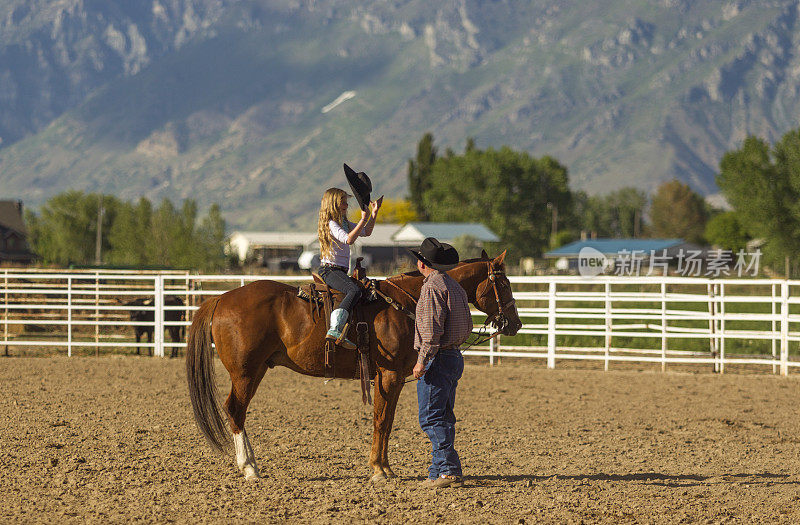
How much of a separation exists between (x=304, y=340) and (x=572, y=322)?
15.6 metres

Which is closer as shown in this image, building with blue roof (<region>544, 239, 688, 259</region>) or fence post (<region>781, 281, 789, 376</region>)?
fence post (<region>781, 281, 789, 376</region>)

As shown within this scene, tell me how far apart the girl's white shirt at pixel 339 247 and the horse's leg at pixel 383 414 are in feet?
2.90

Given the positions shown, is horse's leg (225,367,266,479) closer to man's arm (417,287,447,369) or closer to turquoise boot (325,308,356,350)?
turquoise boot (325,308,356,350)

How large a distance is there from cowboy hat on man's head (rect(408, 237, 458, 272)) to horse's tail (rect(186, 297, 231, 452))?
5.78 feet

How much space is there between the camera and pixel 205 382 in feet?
23.6

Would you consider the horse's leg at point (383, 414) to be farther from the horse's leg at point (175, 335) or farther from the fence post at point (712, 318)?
the horse's leg at point (175, 335)

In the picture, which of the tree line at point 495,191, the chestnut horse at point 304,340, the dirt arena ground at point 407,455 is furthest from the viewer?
the tree line at point 495,191

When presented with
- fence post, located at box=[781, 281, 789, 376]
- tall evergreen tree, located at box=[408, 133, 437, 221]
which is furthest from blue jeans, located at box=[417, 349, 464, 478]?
tall evergreen tree, located at box=[408, 133, 437, 221]

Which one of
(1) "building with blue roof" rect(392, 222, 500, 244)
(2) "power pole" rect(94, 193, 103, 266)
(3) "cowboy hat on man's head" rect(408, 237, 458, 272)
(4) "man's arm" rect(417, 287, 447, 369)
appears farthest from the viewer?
(1) "building with blue roof" rect(392, 222, 500, 244)

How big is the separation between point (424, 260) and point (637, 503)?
2.25 metres

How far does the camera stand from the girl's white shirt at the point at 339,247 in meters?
6.71

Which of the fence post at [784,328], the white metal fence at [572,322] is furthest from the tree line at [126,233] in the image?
the fence post at [784,328]

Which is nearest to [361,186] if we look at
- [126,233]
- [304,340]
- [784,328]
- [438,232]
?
[304,340]

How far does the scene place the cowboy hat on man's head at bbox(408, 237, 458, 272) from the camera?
6633 mm
